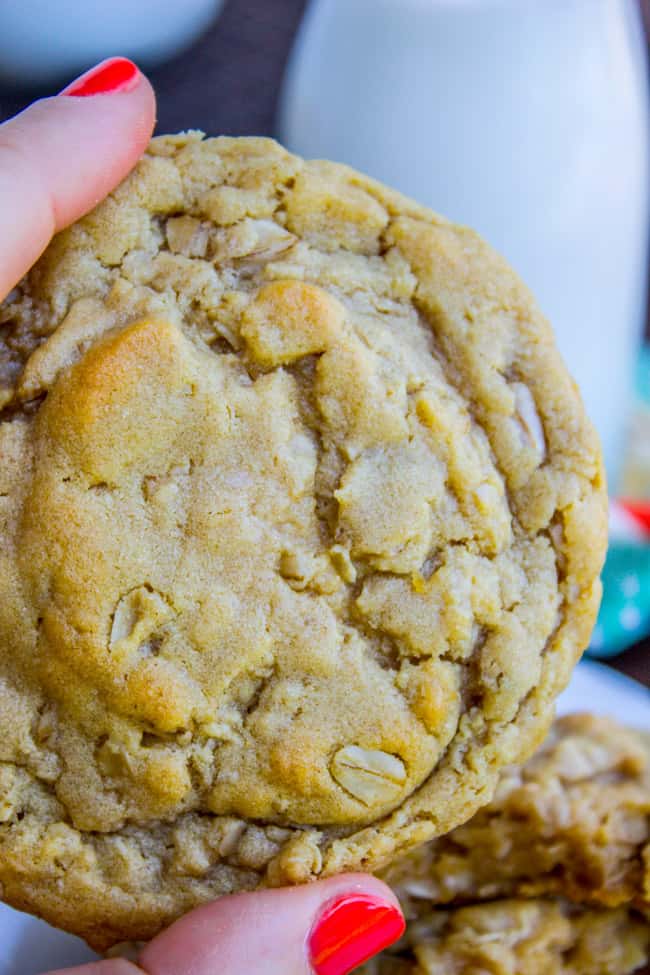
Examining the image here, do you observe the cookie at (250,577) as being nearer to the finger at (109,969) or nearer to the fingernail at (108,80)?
the finger at (109,969)

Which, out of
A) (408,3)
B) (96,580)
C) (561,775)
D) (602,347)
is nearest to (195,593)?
(96,580)

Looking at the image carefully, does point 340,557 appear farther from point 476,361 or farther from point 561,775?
point 561,775

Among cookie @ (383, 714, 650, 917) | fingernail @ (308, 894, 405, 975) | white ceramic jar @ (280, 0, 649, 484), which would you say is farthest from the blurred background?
fingernail @ (308, 894, 405, 975)

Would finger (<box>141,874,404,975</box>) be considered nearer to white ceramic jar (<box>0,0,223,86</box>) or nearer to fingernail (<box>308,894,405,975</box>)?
fingernail (<box>308,894,405,975</box>)

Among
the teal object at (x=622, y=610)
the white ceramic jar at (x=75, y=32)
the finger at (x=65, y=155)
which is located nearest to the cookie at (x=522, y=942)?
the teal object at (x=622, y=610)

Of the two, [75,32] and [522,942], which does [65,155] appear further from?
[75,32]

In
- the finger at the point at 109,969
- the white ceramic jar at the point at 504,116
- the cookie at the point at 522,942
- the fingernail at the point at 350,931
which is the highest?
the white ceramic jar at the point at 504,116
